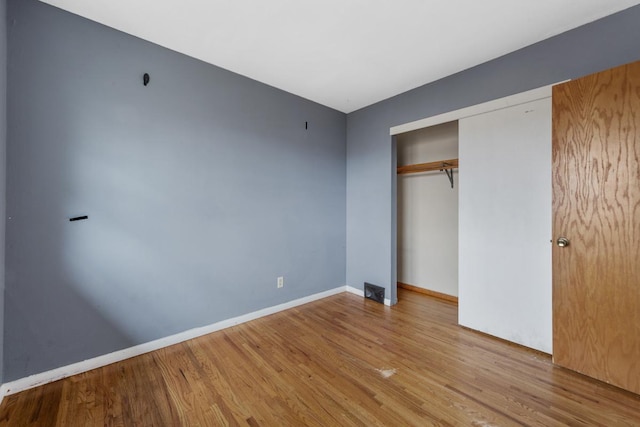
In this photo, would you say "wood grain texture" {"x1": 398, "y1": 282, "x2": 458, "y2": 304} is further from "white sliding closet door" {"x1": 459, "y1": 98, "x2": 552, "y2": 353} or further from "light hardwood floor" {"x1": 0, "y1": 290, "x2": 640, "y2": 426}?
"light hardwood floor" {"x1": 0, "y1": 290, "x2": 640, "y2": 426}

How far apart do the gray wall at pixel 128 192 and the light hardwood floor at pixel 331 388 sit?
0.34m

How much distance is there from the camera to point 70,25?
6.00ft

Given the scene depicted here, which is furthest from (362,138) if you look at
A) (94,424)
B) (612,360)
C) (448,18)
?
(94,424)

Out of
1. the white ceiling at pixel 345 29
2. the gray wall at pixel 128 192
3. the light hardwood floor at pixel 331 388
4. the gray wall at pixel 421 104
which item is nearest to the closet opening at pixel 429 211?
the gray wall at pixel 421 104

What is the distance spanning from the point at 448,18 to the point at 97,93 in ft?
8.59

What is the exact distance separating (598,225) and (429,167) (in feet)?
5.80

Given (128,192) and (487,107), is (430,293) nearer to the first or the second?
(487,107)

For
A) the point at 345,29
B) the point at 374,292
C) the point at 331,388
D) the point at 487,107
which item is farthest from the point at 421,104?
the point at 331,388

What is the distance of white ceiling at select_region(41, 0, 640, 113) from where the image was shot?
1750 millimetres

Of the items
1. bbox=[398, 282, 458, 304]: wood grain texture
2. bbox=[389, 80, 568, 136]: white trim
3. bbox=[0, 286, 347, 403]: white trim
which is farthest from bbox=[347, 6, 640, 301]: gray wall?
bbox=[0, 286, 347, 403]: white trim

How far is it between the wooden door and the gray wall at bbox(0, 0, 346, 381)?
2.47 m

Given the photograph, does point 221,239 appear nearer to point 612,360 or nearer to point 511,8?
point 511,8

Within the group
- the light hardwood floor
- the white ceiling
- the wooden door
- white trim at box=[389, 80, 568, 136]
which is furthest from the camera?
white trim at box=[389, 80, 568, 136]

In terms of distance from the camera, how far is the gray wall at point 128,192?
1.70 metres
